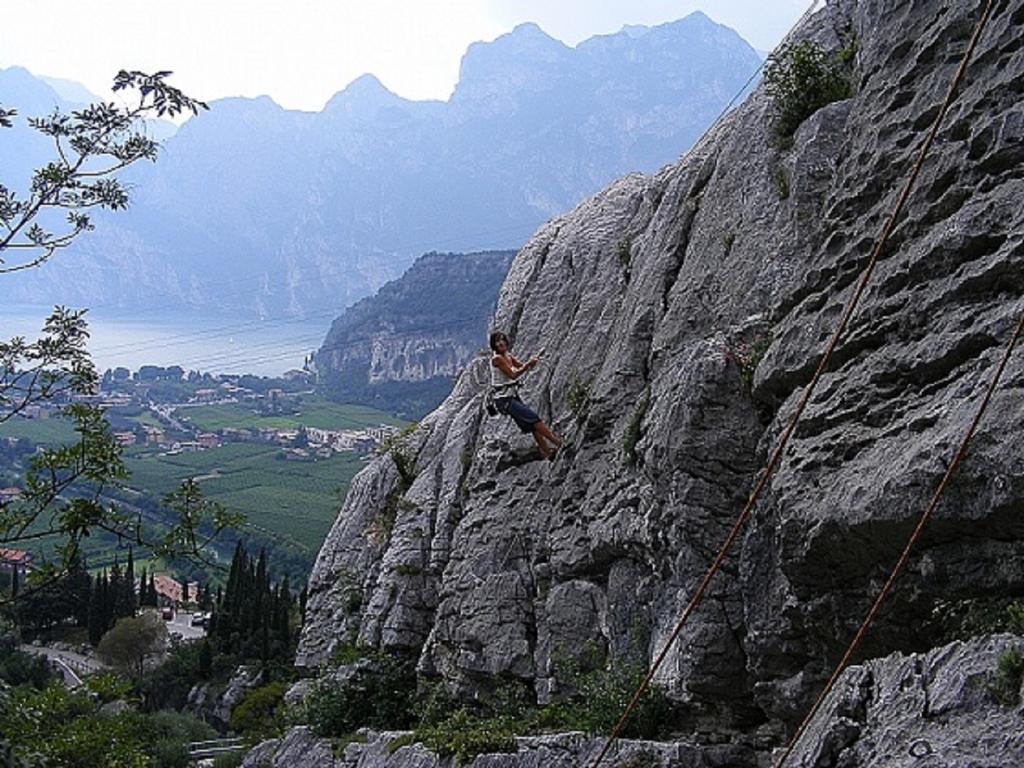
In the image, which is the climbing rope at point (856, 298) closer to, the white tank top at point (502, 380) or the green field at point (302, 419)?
the white tank top at point (502, 380)

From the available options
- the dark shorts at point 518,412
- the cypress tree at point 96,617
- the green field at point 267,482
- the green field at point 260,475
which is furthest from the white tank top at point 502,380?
the green field at point 267,482

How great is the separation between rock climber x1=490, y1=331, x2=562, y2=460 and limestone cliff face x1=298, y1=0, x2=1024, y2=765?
0.36 m

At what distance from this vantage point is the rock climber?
14828 mm

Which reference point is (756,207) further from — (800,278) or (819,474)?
(819,474)

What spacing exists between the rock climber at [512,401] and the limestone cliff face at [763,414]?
362 millimetres

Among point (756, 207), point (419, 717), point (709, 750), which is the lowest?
point (419, 717)

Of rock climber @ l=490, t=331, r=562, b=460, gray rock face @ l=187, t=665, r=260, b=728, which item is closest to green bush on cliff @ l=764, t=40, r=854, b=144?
rock climber @ l=490, t=331, r=562, b=460

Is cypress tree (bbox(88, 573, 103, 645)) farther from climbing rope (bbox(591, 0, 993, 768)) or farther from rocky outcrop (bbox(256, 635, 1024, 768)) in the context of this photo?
rocky outcrop (bbox(256, 635, 1024, 768))

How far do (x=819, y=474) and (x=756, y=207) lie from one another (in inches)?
177

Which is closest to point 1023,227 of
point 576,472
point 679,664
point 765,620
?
point 765,620

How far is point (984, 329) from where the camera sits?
8.01 metres

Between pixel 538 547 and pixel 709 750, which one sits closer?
pixel 709 750

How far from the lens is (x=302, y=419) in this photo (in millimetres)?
185500

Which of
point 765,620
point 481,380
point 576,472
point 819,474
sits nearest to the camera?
point 819,474
